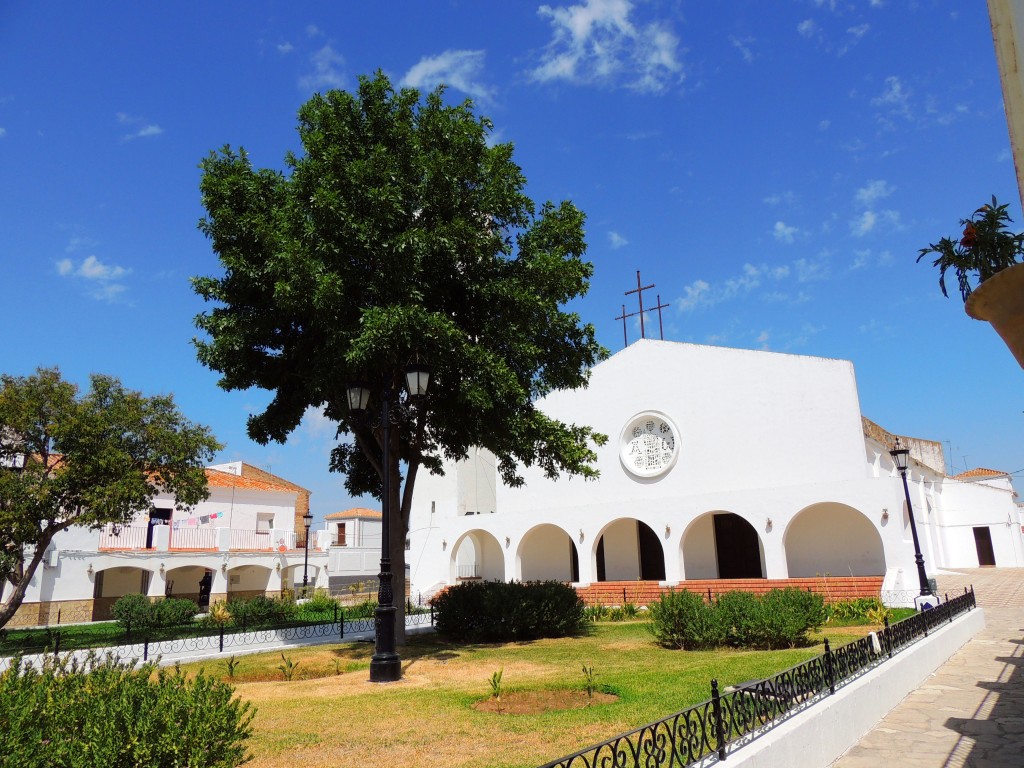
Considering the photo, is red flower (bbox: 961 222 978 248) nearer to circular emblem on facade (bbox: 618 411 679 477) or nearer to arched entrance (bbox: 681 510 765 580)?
circular emblem on facade (bbox: 618 411 679 477)

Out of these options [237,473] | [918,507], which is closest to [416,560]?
[237,473]

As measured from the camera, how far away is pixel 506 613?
14258mm

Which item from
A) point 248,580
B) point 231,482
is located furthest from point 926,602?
point 231,482

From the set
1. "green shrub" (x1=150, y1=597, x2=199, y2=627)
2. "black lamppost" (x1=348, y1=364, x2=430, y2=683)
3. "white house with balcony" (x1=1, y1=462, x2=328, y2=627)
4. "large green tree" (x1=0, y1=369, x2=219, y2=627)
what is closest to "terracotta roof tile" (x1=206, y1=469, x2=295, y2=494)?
"white house with balcony" (x1=1, y1=462, x2=328, y2=627)

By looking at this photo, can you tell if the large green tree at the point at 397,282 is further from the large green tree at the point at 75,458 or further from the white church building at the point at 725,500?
the white church building at the point at 725,500

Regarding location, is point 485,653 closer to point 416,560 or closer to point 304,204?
point 304,204

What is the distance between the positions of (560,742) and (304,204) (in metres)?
9.91

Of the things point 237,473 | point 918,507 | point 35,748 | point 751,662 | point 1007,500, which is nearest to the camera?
point 35,748

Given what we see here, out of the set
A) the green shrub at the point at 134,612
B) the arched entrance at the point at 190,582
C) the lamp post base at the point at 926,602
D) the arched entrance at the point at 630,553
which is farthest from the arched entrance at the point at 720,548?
the arched entrance at the point at 190,582

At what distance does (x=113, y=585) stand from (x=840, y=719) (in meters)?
30.5

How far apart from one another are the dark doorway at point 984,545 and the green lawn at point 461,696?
22.8m

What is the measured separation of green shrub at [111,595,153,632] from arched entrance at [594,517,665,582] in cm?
1579

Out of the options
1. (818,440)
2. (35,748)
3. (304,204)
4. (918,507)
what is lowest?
(35,748)

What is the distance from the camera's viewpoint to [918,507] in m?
24.8
